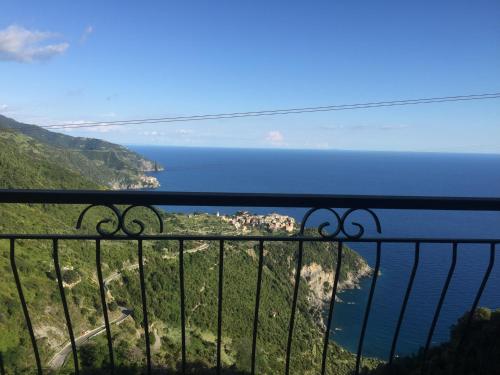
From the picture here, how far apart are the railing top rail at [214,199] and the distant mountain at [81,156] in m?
48.0

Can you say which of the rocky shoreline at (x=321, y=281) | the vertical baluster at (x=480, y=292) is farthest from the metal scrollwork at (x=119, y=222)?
the rocky shoreline at (x=321, y=281)

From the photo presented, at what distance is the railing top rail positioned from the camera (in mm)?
1727

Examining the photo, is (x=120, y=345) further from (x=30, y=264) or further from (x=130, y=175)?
(x=130, y=175)

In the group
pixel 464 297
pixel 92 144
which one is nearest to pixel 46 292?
pixel 464 297

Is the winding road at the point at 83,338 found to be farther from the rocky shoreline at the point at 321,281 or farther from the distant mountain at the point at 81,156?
the rocky shoreline at the point at 321,281

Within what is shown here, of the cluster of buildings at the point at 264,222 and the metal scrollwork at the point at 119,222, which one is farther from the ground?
the metal scrollwork at the point at 119,222

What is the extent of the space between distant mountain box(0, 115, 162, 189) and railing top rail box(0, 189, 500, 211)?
48000 millimetres

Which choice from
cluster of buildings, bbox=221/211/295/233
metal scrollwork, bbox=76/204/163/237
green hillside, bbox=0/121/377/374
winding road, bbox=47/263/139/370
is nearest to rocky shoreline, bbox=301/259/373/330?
green hillside, bbox=0/121/377/374

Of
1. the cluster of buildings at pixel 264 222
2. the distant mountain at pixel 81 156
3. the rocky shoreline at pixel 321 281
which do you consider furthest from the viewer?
the distant mountain at pixel 81 156

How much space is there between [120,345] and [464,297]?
2588 centimetres

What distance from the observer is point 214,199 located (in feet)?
5.72

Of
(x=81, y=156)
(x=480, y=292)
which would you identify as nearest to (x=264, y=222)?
(x=480, y=292)

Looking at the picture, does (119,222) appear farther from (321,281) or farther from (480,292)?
(321,281)

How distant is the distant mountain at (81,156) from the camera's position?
6155 centimetres
